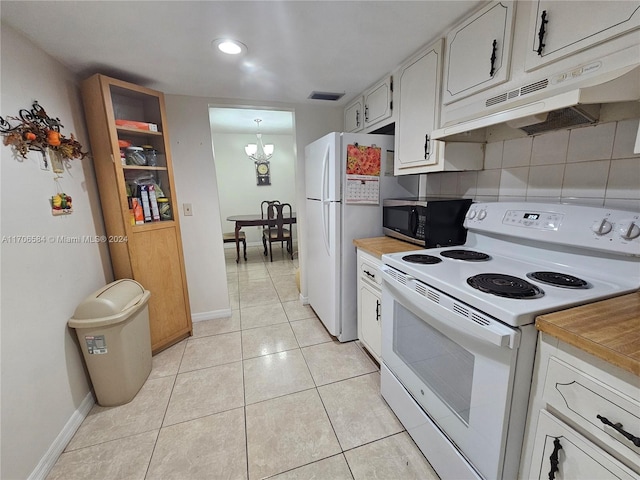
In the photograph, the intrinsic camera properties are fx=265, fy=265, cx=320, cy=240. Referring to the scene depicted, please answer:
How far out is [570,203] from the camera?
116 centimetres

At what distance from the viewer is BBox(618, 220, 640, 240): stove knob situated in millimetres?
908

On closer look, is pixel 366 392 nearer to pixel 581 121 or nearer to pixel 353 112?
pixel 581 121

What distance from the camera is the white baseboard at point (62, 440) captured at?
3.93 feet

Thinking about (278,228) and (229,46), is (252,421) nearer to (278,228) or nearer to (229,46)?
(229,46)

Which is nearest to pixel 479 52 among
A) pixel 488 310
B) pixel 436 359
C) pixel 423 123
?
pixel 423 123

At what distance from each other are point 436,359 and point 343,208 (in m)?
1.16

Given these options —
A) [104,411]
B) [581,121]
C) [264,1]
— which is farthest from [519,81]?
[104,411]

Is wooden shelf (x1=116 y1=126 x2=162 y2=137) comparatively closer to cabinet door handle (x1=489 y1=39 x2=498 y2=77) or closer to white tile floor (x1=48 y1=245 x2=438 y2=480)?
white tile floor (x1=48 y1=245 x2=438 y2=480)

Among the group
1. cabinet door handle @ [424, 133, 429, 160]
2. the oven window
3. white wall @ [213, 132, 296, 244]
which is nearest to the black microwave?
cabinet door handle @ [424, 133, 429, 160]

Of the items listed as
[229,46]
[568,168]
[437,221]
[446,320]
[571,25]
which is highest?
[229,46]

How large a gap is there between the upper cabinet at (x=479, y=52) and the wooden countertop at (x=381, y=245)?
846mm

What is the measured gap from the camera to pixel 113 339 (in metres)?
1.54

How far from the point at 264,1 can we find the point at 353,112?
4.91 ft

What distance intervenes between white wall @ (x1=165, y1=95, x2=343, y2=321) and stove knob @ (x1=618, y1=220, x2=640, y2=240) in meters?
2.26
